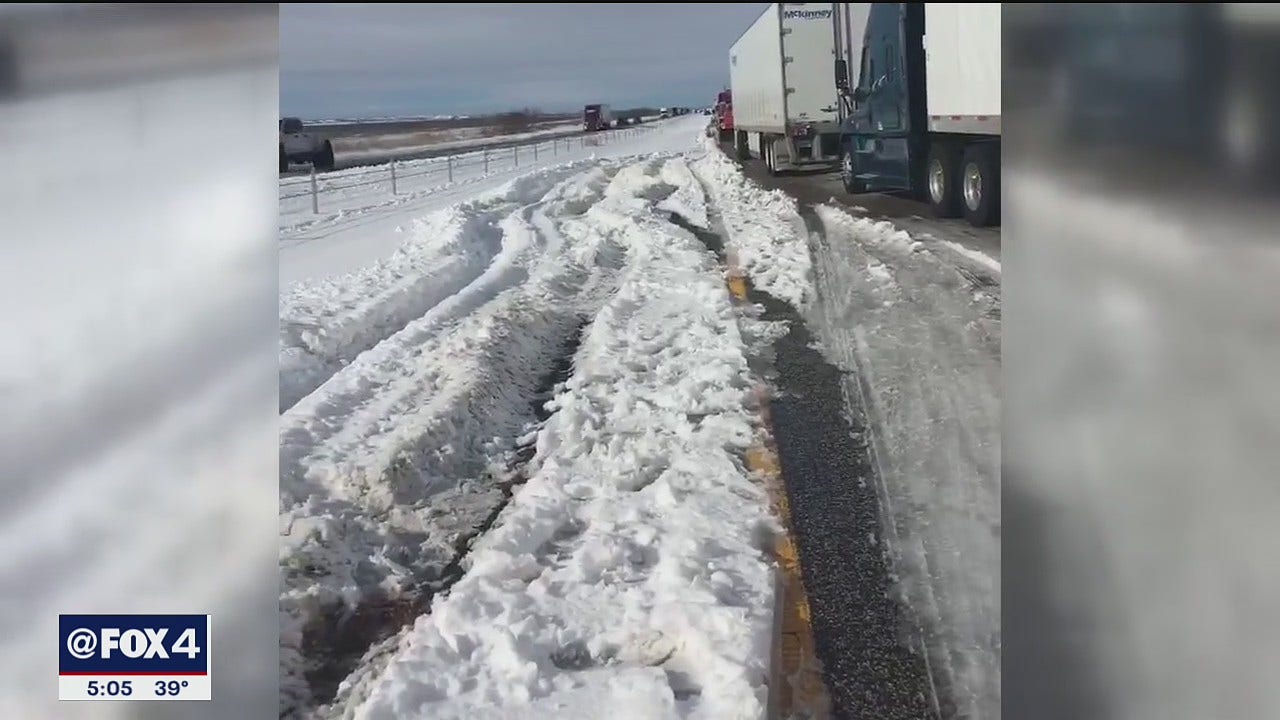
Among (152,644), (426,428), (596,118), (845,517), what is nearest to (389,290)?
(426,428)

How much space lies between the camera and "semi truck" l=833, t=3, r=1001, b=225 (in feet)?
8.92

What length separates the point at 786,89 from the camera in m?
4.34

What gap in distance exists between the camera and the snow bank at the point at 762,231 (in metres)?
4.71

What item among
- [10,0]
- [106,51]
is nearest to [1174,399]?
[106,51]

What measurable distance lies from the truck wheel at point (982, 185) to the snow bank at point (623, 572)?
122 cm

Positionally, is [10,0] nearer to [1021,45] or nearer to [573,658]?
[573,658]

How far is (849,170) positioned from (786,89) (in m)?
0.93

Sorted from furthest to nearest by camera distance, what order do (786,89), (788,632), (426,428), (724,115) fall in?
(786,89) < (724,115) < (426,428) < (788,632)

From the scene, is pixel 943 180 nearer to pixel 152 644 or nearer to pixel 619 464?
pixel 619 464

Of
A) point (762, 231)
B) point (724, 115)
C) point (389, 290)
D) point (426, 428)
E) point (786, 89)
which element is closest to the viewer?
point (426, 428)

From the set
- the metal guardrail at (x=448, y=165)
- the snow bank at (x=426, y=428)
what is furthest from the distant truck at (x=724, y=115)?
the snow bank at (x=426, y=428)

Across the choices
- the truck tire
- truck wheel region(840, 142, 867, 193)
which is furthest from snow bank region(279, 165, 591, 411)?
truck wheel region(840, 142, 867, 193)

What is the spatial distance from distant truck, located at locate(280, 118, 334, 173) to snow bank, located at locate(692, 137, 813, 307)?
1.86 m

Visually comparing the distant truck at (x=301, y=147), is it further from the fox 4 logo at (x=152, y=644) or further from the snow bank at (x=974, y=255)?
the snow bank at (x=974, y=255)
